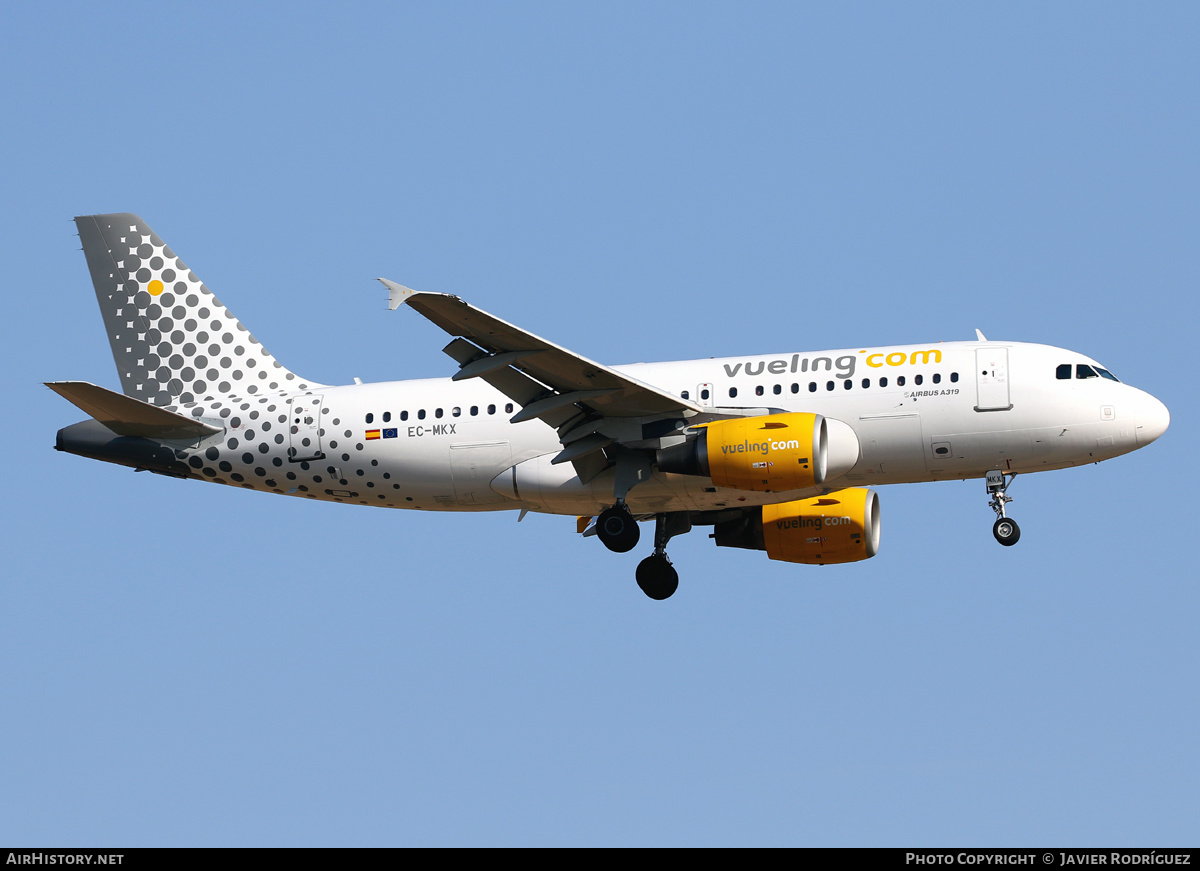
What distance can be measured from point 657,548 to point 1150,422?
11242 mm

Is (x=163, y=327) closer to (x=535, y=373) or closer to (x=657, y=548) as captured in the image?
(x=535, y=373)

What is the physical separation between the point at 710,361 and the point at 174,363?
43.8 feet

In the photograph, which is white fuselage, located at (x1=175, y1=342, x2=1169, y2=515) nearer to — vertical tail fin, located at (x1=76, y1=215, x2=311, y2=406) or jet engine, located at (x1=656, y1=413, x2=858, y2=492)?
jet engine, located at (x1=656, y1=413, x2=858, y2=492)

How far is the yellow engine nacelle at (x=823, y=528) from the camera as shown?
3609 centimetres

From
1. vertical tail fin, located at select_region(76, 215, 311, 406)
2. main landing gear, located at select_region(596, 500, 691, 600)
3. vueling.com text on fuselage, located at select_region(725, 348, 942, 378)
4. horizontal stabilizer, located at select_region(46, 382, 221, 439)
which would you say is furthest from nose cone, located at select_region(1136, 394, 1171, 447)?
horizontal stabilizer, located at select_region(46, 382, 221, 439)

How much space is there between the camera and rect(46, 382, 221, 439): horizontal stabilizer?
33.0 metres

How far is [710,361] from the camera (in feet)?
112

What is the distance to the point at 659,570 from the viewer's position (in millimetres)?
35625

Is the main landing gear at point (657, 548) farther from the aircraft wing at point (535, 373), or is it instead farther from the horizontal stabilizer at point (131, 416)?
the horizontal stabilizer at point (131, 416)

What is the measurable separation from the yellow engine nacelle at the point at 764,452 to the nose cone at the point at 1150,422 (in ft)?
22.0

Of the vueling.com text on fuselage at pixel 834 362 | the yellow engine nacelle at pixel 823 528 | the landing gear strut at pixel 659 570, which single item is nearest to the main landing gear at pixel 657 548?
the landing gear strut at pixel 659 570
